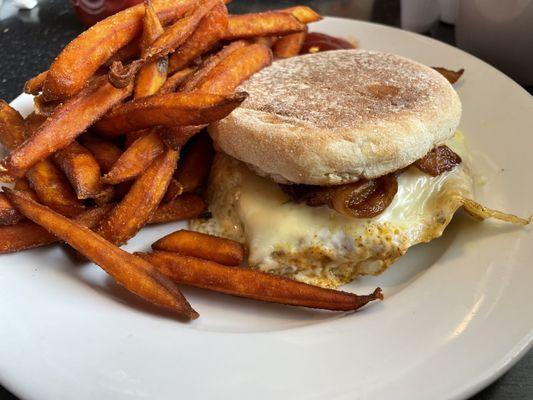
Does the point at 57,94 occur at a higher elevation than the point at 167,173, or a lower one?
higher

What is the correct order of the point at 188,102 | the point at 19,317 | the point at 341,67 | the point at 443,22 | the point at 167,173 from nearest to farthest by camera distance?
the point at 19,317 < the point at 188,102 < the point at 167,173 < the point at 341,67 < the point at 443,22

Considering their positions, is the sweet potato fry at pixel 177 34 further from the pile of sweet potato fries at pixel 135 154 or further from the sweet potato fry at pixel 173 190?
the sweet potato fry at pixel 173 190

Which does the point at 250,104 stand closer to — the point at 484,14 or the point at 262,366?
the point at 262,366

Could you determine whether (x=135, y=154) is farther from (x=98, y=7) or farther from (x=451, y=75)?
(x=98, y=7)

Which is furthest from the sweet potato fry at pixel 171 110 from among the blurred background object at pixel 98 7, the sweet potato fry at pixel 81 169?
the blurred background object at pixel 98 7

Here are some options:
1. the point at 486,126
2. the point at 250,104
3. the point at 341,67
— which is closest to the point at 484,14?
the point at 486,126

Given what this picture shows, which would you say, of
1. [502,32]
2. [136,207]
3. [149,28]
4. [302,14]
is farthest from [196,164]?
[502,32]
